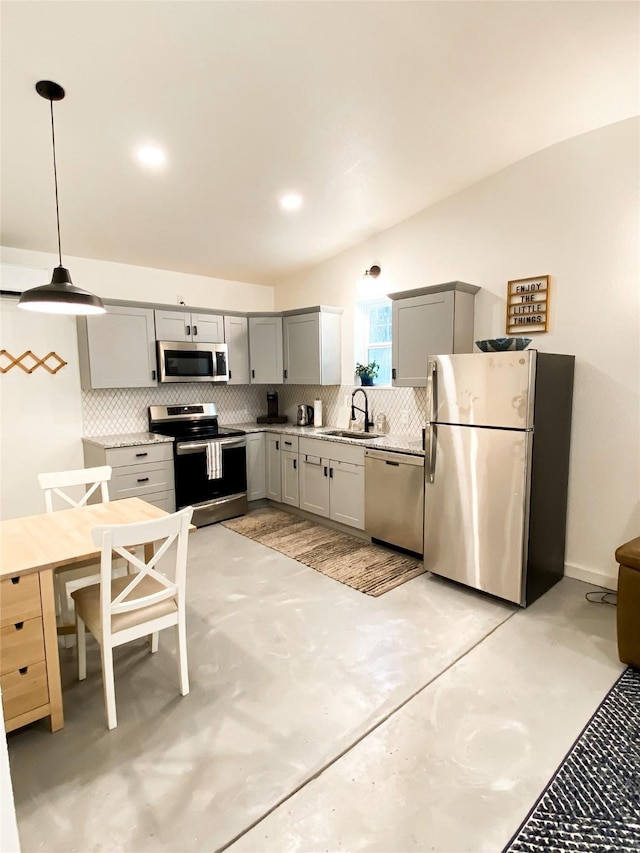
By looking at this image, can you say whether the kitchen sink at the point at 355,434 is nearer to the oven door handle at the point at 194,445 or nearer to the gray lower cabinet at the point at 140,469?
the oven door handle at the point at 194,445

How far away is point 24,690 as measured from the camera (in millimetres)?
1907

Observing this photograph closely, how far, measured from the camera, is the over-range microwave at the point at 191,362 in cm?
452

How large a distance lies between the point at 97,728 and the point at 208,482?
2.70m

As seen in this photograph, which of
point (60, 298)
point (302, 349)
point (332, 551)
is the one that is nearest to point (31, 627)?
point (60, 298)

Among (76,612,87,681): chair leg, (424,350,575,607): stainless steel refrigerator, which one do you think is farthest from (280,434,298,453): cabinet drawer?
(76,612,87,681): chair leg

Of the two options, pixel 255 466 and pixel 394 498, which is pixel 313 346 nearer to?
pixel 255 466

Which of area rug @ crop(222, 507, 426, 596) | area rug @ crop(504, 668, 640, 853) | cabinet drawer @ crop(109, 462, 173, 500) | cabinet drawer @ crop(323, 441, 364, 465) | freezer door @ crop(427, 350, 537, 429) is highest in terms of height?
freezer door @ crop(427, 350, 537, 429)

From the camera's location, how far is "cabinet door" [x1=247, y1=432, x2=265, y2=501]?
5.04 m

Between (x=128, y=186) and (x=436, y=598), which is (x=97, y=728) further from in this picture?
(x=128, y=186)

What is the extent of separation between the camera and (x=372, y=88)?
2668mm

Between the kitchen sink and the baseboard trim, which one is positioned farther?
the kitchen sink

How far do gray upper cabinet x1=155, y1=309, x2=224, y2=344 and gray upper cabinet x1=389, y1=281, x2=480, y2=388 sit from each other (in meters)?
1.98

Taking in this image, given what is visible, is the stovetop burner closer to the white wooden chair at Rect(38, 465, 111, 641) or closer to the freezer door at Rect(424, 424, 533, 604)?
the white wooden chair at Rect(38, 465, 111, 641)

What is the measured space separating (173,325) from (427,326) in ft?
8.26
